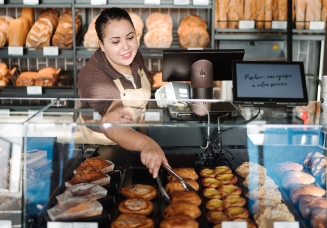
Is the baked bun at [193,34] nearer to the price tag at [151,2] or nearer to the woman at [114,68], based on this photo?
the price tag at [151,2]

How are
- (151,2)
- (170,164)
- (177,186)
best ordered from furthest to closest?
(151,2), (170,164), (177,186)

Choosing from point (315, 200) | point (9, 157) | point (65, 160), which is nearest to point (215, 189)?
point (315, 200)

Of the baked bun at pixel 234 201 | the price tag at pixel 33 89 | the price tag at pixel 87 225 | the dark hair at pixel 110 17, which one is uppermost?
the dark hair at pixel 110 17

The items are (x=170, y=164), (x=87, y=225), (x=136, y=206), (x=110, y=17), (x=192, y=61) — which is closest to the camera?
(x=87, y=225)

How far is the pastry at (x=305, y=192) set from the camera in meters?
1.48

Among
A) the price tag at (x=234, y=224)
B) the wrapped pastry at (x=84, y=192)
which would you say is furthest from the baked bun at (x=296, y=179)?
the wrapped pastry at (x=84, y=192)

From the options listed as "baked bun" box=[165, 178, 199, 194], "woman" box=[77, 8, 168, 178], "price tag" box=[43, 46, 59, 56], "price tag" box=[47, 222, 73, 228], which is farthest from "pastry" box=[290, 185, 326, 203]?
"price tag" box=[43, 46, 59, 56]

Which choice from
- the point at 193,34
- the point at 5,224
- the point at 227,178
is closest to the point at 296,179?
the point at 227,178

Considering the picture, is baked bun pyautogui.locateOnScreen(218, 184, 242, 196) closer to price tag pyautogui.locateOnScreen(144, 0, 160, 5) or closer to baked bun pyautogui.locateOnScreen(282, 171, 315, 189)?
baked bun pyautogui.locateOnScreen(282, 171, 315, 189)

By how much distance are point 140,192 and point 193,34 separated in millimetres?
2378

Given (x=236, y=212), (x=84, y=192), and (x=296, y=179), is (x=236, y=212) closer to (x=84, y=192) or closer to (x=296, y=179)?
(x=296, y=179)

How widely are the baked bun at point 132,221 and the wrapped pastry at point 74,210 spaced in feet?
0.24

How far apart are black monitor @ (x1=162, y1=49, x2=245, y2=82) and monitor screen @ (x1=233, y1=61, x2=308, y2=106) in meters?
0.29

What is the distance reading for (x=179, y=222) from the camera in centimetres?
132
